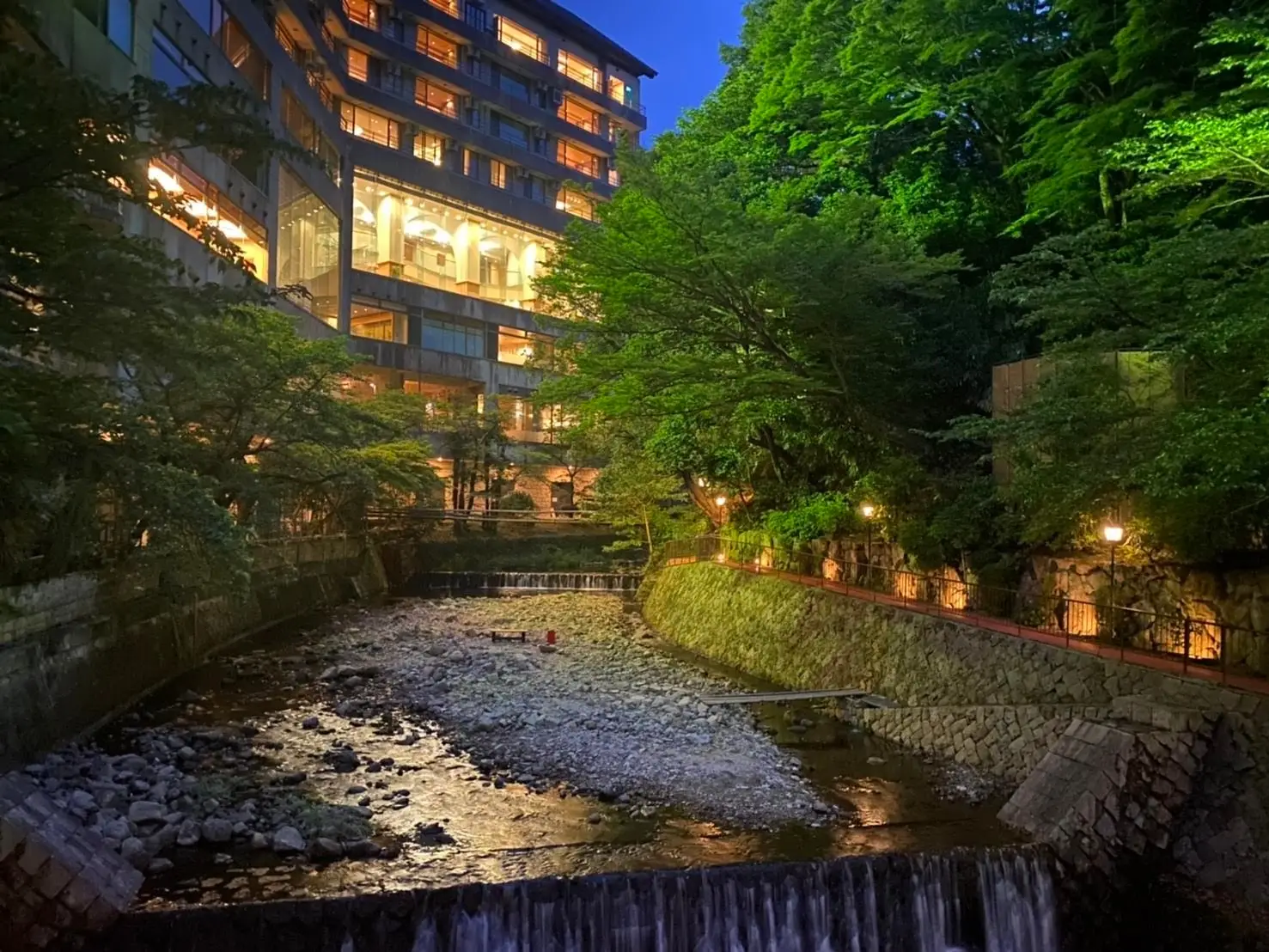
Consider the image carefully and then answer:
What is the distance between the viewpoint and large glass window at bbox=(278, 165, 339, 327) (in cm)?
3716

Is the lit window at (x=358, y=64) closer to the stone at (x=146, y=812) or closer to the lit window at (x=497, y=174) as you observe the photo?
the lit window at (x=497, y=174)

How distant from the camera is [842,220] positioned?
57.3ft

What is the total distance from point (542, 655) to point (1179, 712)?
14328mm

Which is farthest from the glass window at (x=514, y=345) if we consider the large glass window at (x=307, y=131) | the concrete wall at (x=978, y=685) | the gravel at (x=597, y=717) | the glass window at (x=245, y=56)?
the concrete wall at (x=978, y=685)

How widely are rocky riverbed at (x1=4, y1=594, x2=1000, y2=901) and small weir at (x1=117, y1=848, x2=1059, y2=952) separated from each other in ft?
1.81

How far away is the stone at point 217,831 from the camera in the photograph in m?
9.55

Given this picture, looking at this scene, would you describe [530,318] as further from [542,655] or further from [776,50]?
[542,655]

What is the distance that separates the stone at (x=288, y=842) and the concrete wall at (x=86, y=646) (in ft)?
15.0

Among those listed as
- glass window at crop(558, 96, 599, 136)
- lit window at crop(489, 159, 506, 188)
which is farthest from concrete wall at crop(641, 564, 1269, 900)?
glass window at crop(558, 96, 599, 136)

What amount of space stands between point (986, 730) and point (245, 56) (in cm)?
3316

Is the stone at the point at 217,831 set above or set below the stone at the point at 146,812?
below

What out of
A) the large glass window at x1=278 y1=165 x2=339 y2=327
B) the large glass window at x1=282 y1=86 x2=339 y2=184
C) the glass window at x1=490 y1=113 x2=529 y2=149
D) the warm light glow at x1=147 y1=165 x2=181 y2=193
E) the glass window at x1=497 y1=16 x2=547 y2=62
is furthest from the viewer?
the glass window at x1=497 y1=16 x2=547 y2=62

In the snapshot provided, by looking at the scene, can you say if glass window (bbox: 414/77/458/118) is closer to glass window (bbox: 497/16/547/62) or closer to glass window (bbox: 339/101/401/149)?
glass window (bbox: 339/101/401/149)

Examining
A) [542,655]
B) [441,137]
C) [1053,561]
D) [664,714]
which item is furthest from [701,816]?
[441,137]
